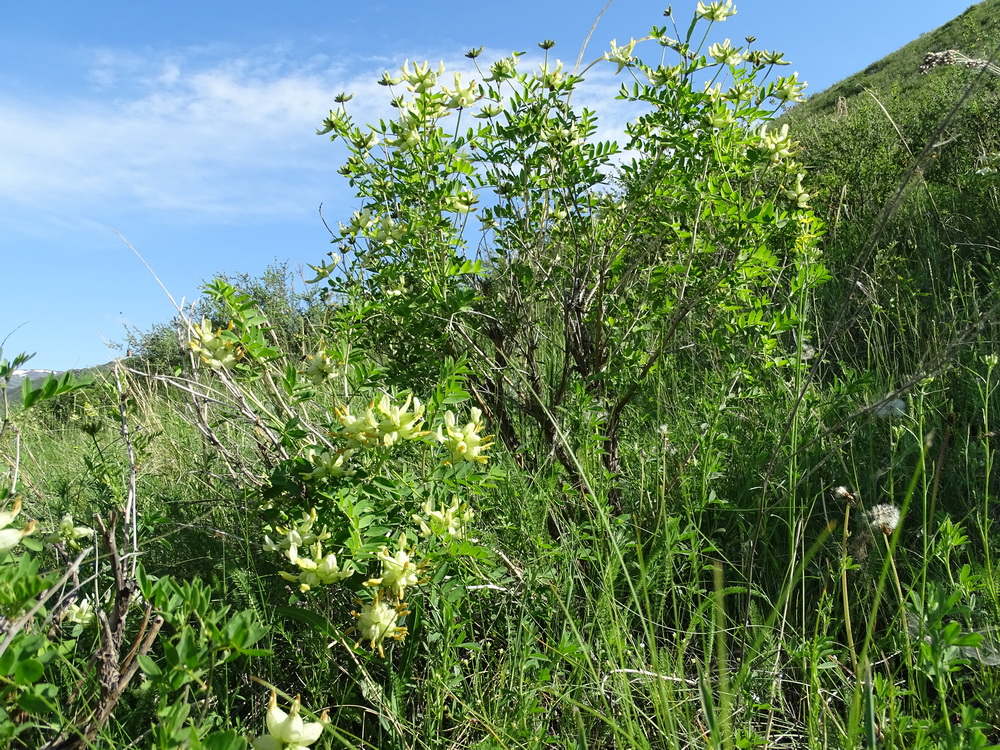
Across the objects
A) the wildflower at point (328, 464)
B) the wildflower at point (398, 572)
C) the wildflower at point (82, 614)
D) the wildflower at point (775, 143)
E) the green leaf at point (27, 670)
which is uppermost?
the wildflower at point (775, 143)

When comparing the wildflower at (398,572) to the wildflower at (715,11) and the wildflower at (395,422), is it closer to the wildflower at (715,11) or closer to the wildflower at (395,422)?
the wildflower at (395,422)

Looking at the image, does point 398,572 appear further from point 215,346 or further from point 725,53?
point 725,53

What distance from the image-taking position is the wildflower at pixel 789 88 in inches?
97.1

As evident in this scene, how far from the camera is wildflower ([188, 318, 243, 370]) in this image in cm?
166

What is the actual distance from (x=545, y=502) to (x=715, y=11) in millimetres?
1782

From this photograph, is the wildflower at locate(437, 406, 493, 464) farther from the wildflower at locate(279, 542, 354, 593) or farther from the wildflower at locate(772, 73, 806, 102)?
the wildflower at locate(772, 73, 806, 102)

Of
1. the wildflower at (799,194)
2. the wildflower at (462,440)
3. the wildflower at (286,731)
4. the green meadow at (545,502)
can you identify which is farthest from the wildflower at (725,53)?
the wildflower at (286,731)

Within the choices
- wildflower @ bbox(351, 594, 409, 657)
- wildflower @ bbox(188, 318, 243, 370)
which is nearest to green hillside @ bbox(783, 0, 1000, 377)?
wildflower @ bbox(351, 594, 409, 657)

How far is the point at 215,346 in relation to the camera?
167 centimetres

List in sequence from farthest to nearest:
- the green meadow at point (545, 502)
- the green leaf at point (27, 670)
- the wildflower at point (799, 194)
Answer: the wildflower at point (799, 194) → the green meadow at point (545, 502) → the green leaf at point (27, 670)

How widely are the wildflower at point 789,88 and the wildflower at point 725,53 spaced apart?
6.8 inches

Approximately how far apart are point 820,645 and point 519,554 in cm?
82

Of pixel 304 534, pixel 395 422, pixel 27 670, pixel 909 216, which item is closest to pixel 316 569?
pixel 304 534

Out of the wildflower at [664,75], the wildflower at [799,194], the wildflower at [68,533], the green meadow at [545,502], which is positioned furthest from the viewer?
the wildflower at [799,194]
